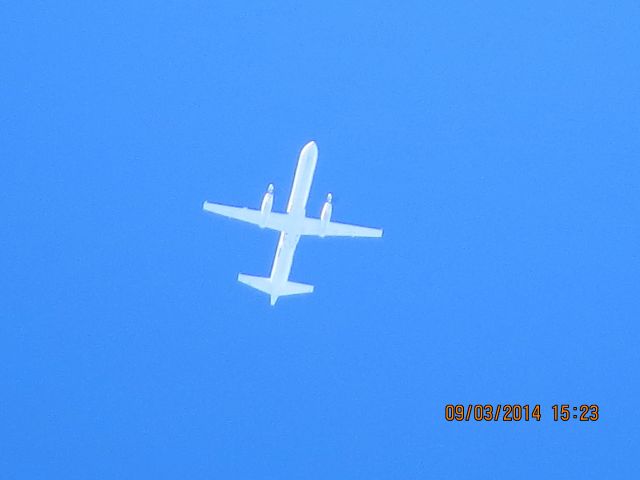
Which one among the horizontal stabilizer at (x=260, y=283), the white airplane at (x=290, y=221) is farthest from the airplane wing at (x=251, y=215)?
the horizontal stabilizer at (x=260, y=283)

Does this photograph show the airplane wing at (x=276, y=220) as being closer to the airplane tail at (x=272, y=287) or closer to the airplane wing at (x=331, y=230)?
the airplane wing at (x=331, y=230)

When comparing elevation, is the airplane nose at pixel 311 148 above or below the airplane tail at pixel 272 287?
above

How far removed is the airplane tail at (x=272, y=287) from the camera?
213ft

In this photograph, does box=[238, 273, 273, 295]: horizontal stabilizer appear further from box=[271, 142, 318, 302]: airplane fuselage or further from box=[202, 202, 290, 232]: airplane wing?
box=[202, 202, 290, 232]: airplane wing

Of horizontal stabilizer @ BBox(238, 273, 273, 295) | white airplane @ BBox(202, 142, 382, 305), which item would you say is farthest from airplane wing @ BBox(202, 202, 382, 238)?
horizontal stabilizer @ BBox(238, 273, 273, 295)

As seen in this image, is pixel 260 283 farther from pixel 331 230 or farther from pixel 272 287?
pixel 331 230

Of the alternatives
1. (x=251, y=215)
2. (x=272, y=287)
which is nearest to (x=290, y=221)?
(x=251, y=215)

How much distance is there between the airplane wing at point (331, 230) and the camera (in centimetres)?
6162

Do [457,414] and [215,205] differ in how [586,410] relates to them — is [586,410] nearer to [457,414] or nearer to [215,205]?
[457,414]

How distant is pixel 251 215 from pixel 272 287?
20.5 feet

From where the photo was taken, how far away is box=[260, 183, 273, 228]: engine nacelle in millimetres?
59406

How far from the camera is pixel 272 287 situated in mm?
65000

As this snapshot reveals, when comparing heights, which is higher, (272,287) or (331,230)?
(331,230)

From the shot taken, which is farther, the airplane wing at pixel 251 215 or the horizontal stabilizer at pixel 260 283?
the horizontal stabilizer at pixel 260 283
